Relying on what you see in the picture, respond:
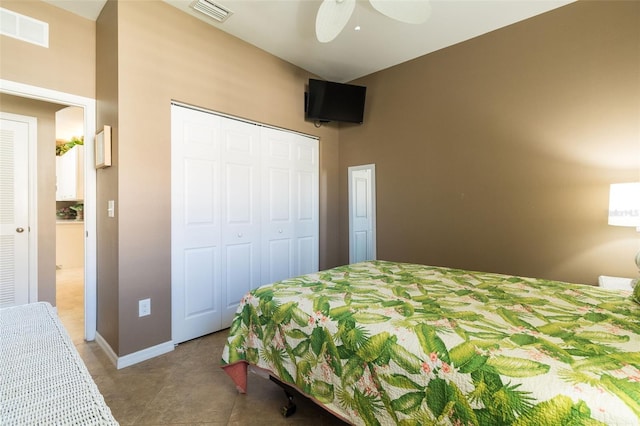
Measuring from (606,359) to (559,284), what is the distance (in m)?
1.13

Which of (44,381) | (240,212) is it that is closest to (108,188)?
(240,212)

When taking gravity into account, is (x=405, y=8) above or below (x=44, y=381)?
above

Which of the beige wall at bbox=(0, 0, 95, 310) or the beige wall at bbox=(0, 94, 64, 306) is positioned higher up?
the beige wall at bbox=(0, 0, 95, 310)

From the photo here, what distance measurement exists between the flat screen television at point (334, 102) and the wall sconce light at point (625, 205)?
8.20 feet

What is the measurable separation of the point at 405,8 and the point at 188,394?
2885 mm

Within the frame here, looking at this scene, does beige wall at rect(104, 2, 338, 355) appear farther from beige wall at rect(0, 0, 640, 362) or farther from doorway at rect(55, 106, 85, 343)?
doorway at rect(55, 106, 85, 343)

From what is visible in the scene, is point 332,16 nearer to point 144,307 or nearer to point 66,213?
point 144,307

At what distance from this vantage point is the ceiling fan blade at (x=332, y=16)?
6.30ft

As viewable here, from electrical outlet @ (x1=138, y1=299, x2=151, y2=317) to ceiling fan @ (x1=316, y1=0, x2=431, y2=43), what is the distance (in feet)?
8.10

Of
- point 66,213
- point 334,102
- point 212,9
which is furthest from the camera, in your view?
point 66,213

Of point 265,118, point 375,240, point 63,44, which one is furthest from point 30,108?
A: point 375,240

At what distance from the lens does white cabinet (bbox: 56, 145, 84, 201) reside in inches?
198

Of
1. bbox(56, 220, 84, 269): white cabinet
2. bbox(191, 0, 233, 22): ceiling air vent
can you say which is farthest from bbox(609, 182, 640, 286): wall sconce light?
bbox(56, 220, 84, 269): white cabinet

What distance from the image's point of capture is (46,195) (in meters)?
3.22
